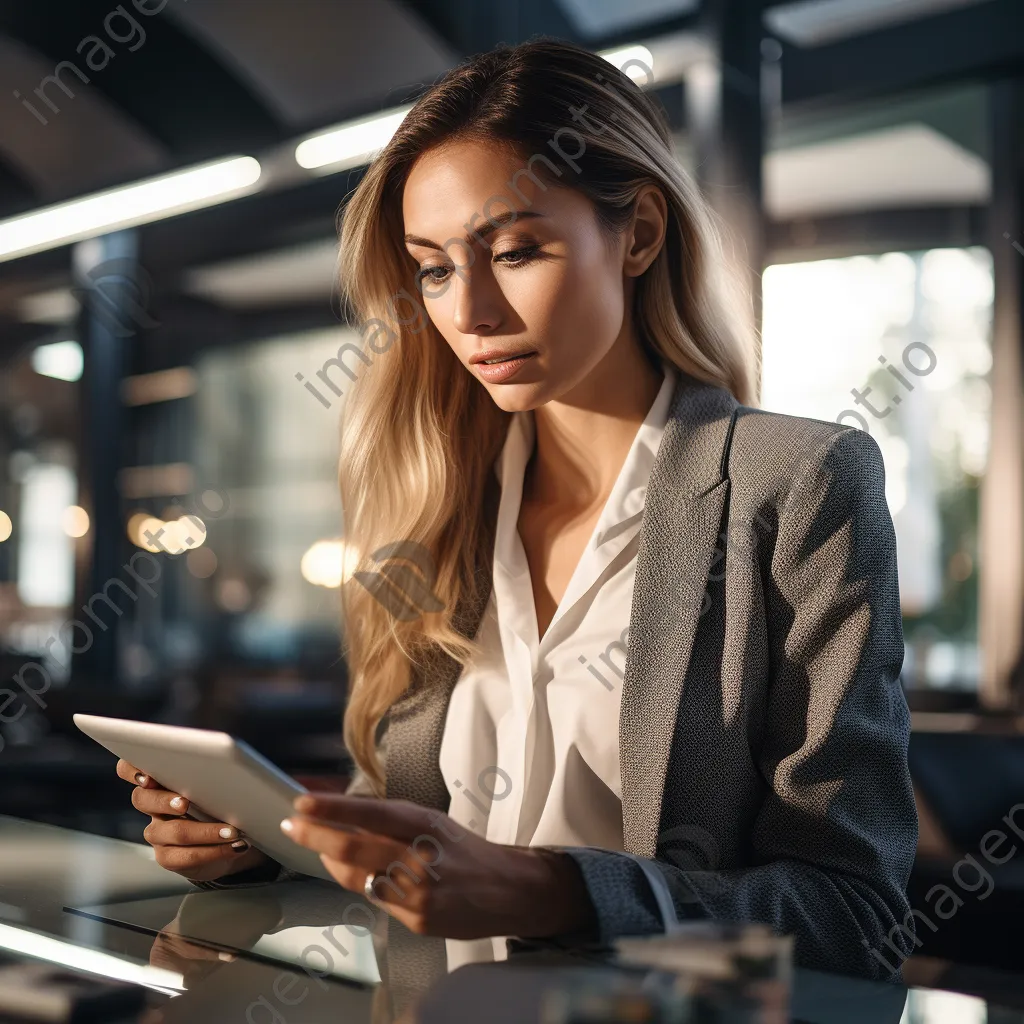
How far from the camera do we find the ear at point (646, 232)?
176cm

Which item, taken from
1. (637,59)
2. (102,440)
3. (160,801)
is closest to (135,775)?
(160,801)

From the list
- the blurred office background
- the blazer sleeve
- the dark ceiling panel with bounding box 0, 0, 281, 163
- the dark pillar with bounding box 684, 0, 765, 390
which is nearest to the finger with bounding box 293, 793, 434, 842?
the blazer sleeve

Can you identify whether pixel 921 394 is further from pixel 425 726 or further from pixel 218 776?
pixel 218 776

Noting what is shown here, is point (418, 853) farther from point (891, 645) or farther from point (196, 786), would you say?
point (891, 645)

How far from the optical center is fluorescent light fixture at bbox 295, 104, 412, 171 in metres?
4.77

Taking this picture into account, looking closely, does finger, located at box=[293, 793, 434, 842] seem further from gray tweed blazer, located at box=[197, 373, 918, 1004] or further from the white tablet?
gray tweed blazer, located at box=[197, 373, 918, 1004]

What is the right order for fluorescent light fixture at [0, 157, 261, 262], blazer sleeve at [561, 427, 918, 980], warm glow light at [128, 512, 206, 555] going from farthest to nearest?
warm glow light at [128, 512, 206, 555], fluorescent light fixture at [0, 157, 261, 262], blazer sleeve at [561, 427, 918, 980]

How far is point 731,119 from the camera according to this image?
421cm

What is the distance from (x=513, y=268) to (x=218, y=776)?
0.78 m

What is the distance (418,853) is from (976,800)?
277cm

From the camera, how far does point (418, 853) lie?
1002 millimetres

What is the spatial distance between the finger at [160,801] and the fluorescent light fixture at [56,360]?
6.72m

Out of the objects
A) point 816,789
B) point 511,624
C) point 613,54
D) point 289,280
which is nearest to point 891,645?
point 816,789

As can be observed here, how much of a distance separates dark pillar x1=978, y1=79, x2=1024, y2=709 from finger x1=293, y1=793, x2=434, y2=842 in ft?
14.2
